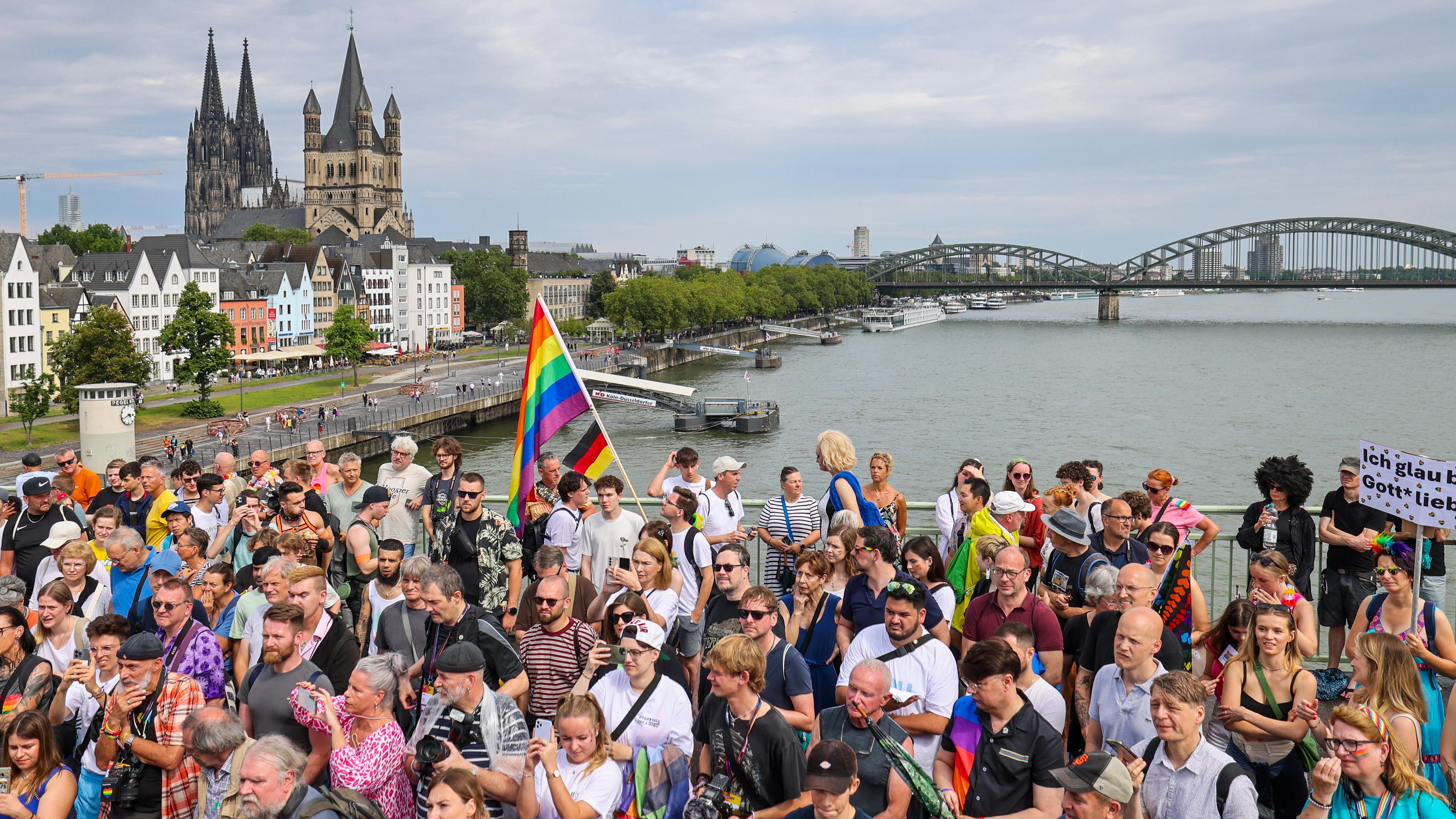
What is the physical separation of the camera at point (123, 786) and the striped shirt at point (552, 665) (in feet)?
4.78

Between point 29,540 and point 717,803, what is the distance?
17.7ft

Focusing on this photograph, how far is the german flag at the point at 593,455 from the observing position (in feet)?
25.3

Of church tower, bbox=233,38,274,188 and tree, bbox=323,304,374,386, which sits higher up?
church tower, bbox=233,38,274,188

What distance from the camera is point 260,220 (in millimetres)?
127625

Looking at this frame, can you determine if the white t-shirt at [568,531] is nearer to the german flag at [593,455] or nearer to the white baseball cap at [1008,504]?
the german flag at [593,455]

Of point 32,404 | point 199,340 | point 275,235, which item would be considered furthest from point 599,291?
point 32,404

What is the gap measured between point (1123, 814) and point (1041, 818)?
26cm

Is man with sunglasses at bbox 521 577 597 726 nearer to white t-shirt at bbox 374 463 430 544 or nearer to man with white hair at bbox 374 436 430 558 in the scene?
white t-shirt at bbox 374 463 430 544

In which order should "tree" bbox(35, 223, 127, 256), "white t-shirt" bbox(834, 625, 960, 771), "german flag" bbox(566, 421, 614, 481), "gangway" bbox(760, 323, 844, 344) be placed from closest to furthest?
1. "white t-shirt" bbox(834, 625, 960, 771)
2. "german flag" bbox(566, 421, 614, 481)
3. "tree" bbox(35, 223, 127, 256)
4. "gangway" bbox(760, 323, 844, 344)

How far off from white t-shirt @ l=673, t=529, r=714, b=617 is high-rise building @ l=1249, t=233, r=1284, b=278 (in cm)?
16786

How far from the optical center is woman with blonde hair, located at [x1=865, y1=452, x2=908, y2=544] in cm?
668

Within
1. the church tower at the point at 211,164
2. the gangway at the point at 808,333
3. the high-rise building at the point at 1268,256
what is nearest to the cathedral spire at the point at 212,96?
the church tower at the point at 211,164

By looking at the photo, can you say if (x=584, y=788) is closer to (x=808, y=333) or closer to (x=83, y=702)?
(x=83, y=702)

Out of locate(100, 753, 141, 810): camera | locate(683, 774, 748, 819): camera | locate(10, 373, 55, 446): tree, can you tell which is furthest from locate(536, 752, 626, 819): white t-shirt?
locate(10, 373, 55, 446): tree
